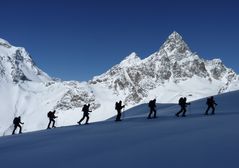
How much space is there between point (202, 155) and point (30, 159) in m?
7.03

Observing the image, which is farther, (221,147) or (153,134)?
(153,134)

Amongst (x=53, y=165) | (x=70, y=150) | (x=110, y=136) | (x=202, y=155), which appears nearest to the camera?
(x=202, y=155)

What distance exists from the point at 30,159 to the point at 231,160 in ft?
26.8

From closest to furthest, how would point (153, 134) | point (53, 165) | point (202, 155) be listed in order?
1. point (202, 155)
2. point (53, 165)
3. point (153, 134)

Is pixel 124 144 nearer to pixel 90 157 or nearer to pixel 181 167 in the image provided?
pixel 90 157

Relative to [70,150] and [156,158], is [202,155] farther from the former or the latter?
[70,150]

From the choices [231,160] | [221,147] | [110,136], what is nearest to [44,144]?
[110,136]

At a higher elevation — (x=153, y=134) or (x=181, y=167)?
(x=153, y=134)

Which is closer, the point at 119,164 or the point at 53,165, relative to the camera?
the point at 119,164

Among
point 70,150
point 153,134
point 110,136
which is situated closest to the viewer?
point 70,150

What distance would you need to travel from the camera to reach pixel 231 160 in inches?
515

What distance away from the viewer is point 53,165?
15.4 meters

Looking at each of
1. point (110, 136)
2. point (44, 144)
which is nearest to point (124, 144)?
point (110, 136)

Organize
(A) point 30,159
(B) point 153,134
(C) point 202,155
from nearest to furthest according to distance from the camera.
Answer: (C) point 202,155 → (A) point 30,159 → (B) point 153,134
